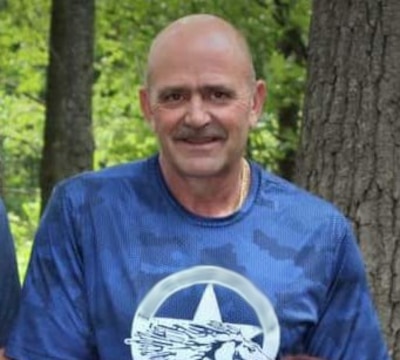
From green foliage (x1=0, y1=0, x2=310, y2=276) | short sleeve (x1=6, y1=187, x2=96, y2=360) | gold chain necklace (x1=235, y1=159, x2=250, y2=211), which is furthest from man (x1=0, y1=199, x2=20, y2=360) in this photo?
green foliage (x1=0, y1=0, x2=310, y2=276)

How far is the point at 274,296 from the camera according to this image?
9.11 feet

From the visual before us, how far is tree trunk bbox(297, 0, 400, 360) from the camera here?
179 inches

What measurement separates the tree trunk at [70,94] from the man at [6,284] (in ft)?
18.5

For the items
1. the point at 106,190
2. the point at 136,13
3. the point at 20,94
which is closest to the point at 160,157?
the point at 106,190

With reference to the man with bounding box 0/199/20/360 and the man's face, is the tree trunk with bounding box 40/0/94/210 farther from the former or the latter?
the man's face

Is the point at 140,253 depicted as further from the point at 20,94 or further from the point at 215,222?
the point at 20,94

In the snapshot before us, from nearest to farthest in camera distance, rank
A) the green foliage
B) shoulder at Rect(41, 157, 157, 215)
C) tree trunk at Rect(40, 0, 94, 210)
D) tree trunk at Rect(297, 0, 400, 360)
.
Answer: shoulder at Rect(41, 157, 157, 215), tree trunk at Rect(297, 0, 400, 360), tree trunk at Rect(40, 0, 94, 210), the green foliage

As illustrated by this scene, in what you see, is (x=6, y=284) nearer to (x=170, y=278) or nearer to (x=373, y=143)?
(x=170, y=278)

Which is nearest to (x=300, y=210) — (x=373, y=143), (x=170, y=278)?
(x=170, y=278)

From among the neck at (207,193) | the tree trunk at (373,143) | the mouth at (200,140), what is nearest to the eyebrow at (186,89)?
the mouth at (200,140)

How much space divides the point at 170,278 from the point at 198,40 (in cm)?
60

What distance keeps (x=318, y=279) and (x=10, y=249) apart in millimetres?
807

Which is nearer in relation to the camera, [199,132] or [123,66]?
[199,132]

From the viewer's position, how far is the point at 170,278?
276cm
